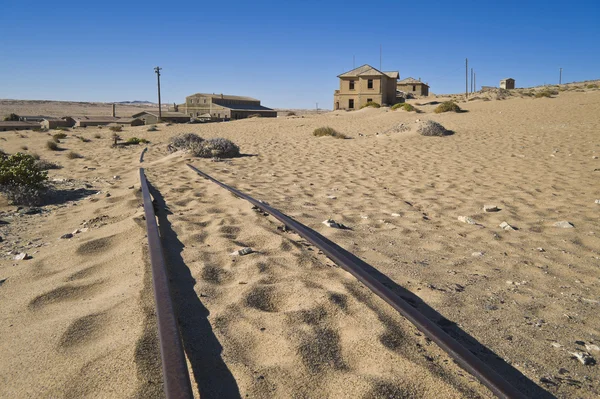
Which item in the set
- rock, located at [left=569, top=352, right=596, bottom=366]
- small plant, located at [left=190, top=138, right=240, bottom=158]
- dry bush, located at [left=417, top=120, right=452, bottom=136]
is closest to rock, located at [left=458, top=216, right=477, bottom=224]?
rock, located at [left=569, top=352, right=596, bottom=366]

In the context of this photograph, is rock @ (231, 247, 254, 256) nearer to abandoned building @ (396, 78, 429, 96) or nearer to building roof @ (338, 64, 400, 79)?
building roof @ (338, 64, 400, 79)

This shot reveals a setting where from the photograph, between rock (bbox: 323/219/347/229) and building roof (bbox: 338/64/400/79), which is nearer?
rock (bbox: 323/219/347/229)

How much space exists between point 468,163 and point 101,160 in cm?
1035

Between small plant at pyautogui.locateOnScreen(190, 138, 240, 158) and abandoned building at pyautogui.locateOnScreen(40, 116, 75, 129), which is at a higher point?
abandoned building at pyautogui.locateOnScreen(40, 116, 75, 129)

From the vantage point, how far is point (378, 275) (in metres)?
3.21

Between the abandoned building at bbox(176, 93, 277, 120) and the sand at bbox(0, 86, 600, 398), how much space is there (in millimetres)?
44834

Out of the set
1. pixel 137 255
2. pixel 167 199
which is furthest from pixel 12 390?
pixel 167 199

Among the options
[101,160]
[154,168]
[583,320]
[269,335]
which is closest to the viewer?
[269,335]

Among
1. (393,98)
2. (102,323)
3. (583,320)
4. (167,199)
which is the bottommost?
(583,320)

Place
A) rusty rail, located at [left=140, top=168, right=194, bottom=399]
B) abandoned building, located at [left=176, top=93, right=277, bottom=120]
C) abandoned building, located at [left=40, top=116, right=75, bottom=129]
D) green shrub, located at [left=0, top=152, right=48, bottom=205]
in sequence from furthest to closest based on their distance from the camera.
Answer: abandoned building, located at [left=176, top=93, right=277, bottom=120], abandoned building, located at [left=40, top=116, right=75, bottom=129], green shrub, located at [left=0, top=152, right=48, bottom=205], rusty rail, located at [left=140, top=168, right=194, bottom=399]

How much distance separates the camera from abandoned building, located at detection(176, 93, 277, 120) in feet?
164

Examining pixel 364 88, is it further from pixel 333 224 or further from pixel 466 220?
pixel 333 224

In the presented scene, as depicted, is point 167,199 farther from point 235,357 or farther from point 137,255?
point 235,357

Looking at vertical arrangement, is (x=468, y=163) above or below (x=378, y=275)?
above
